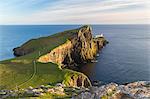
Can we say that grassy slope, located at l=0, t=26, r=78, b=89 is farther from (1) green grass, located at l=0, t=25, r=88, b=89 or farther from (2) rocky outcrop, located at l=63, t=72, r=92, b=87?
(2) rocky outcrop, located at l=63, t=72, r=92, b=87

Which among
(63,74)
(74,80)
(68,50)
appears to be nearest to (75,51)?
(68,50)

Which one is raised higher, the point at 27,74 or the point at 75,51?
the point at 75,51

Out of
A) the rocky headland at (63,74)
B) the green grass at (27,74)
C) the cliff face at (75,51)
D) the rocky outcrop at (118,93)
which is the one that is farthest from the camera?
the cliff face at (75,51)

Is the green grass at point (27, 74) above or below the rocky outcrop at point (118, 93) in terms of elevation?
below

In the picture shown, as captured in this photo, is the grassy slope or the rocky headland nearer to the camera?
the rocky headland

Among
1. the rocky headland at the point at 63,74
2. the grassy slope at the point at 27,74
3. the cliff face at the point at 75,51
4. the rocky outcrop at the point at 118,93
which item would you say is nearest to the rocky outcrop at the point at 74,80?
the rocky headland at the point at 63,74

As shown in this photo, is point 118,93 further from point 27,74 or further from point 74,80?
point 27,74

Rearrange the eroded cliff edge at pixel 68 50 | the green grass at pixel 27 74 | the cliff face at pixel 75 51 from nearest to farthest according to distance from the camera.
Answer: the green grass at pixel 27 74
the eroded cliff edge at pixel 68 50
the cliff face at pixel 75 51

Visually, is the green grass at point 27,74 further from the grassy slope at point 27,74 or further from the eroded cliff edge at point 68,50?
the eroded cliff edge at point 68,50

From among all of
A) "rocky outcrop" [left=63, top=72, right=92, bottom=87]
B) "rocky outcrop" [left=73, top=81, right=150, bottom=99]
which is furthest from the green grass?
"rocky outcrop" [left=73, top=81, right=150, bottom=99]

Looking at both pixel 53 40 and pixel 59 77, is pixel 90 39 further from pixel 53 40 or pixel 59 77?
pixel 59 77
